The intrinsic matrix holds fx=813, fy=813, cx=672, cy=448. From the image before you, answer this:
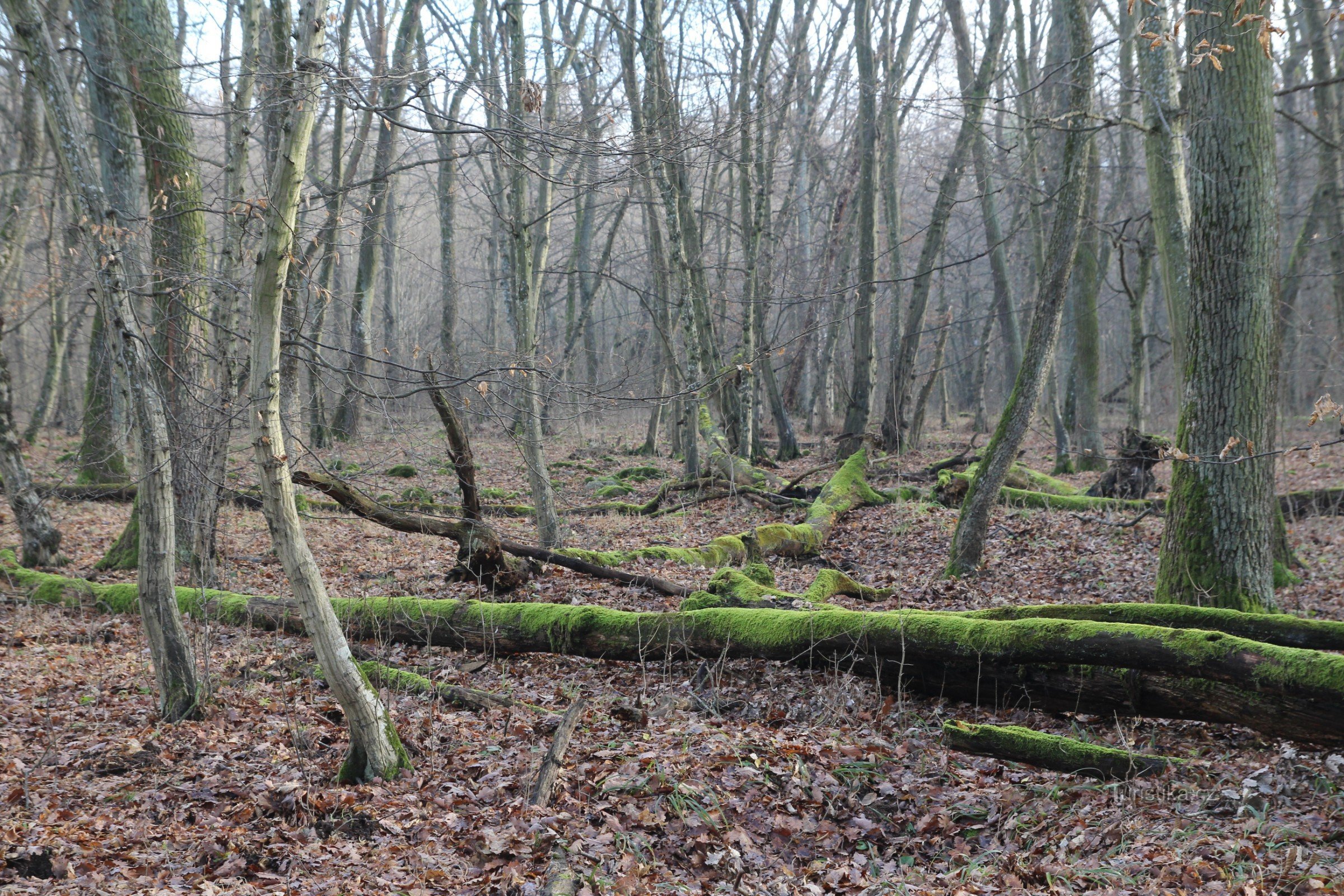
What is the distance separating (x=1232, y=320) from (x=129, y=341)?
24.2 ft

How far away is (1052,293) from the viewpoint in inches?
321

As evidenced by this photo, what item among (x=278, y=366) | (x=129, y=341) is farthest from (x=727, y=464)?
(x=278, y=366)

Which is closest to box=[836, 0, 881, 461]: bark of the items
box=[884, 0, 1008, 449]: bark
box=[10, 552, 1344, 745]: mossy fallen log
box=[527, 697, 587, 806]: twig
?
box=[884, 0, 1008, 449]: bark

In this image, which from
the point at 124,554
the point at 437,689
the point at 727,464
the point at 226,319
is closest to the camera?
the point at 437,689

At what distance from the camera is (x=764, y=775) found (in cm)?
457

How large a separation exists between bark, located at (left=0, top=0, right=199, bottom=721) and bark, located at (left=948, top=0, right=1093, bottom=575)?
23.5 ft

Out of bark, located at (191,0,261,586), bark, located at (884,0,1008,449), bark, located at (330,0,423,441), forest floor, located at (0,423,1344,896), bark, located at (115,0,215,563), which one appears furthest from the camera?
bark, located at (884,0,1008,449)

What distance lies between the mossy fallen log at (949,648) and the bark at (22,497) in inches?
73.5

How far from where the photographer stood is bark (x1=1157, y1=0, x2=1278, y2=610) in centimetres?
587

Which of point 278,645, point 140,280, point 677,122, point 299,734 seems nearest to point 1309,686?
point 299,734

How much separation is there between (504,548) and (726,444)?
669 cm

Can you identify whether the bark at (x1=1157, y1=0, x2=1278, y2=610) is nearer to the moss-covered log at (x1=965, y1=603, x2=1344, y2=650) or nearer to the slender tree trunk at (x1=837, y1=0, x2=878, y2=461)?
the moss-covered log at (x1=965, y1=603, x2=1344, y2=650)

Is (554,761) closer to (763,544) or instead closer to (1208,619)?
(1208,619)

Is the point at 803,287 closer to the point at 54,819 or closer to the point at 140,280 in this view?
the point at 140,280
